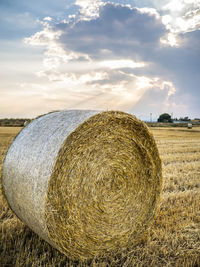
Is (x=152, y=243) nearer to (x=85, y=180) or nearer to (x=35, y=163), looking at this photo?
(x=85, y=180)

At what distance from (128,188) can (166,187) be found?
2561mm

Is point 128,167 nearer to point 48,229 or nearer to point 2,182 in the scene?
point 48,229

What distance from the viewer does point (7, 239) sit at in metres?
3.46

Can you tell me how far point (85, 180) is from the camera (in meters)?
3.29

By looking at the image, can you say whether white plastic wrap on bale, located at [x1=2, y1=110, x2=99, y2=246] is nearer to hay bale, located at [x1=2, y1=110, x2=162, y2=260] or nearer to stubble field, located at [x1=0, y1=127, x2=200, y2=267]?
hay bale, located at [x1=2, y1=110, x2=162, y2=260]

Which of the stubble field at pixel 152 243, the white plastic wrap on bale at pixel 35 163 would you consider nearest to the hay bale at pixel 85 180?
the white plastic wrap on bale at pixel 35 163

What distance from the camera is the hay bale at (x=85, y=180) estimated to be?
2986mm

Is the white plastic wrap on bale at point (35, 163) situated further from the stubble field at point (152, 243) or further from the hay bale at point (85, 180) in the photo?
the stubble field at point (152, 243)

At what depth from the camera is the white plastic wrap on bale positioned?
2.95 meters

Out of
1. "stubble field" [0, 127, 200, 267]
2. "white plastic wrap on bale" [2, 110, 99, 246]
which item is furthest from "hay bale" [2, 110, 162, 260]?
"stubble field" [0, 127, 200, 267]

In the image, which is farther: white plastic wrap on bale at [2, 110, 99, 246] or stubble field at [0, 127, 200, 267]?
stubble field at [0, 127, 200, 267]

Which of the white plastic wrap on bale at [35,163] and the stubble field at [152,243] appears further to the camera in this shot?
the stubble field at [152,243]

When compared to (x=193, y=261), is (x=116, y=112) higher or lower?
higher

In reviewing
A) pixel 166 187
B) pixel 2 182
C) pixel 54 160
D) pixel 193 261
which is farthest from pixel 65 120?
pixel 166 187
